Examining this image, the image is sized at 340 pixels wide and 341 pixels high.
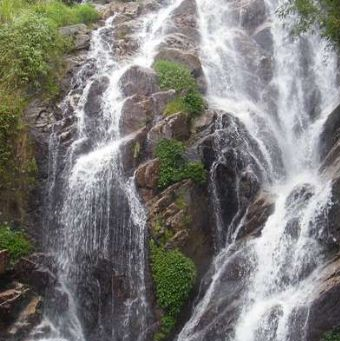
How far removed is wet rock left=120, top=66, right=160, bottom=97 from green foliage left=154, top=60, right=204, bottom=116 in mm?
282

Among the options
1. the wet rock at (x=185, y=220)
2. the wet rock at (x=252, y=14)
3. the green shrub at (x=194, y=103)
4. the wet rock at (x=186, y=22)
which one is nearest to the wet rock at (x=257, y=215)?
the wet rock at (x=185, y=220)

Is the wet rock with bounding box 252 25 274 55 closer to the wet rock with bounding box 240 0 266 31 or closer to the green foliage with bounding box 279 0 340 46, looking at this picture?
the wet rock with bounding box 240 0 266 31

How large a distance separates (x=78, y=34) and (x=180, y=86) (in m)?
6.22

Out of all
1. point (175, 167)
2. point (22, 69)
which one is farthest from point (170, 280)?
point (22, 69)

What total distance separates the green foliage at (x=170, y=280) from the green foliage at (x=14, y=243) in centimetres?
363

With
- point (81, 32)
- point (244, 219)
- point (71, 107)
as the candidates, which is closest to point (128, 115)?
point (71, 107)

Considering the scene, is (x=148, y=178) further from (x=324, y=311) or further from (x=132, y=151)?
(x=324, y=311)

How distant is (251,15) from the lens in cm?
2441

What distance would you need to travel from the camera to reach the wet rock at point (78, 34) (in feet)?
70.1

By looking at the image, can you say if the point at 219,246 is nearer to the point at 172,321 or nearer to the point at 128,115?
the point at 172,321

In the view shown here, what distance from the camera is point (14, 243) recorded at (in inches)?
589

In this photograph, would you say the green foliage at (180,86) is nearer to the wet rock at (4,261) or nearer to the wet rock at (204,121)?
the wet rock at (204,121)

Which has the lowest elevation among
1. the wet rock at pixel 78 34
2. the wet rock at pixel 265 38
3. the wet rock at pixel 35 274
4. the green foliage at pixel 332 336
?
the green foliage at pixel 332 336

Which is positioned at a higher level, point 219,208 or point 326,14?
point 326,14
